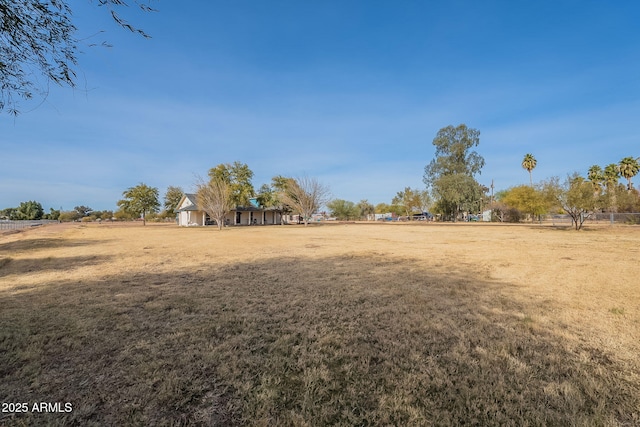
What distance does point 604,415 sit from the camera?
7.09ft

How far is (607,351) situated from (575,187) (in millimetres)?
27464

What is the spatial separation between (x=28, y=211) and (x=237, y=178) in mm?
74570

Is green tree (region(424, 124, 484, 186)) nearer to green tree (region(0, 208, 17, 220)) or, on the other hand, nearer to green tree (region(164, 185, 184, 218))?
green tree (region(164, 185, 184, 218))

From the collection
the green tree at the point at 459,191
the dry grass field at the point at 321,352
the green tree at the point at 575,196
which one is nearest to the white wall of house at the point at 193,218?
the green tree at the point at 459,191

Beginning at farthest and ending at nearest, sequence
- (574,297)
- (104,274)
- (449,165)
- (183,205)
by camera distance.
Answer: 1. (183,205)
2. (449,165)
3. (104,274)
4. (574,297)

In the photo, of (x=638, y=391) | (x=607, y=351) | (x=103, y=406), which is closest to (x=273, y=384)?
(x=103, y=406)

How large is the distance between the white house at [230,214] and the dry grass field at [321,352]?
142ft

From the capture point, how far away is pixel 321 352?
3.16 meters

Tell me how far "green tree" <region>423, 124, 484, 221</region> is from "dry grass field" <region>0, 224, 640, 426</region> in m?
39.1

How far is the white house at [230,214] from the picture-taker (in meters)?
47.7

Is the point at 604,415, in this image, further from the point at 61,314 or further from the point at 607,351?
the point at 61,314

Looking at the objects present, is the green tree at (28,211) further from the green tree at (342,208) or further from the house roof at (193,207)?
the green tree at (342,208)

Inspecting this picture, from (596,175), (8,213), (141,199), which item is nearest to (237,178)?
(141,199)

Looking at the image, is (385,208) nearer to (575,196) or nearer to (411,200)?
(411,200)
